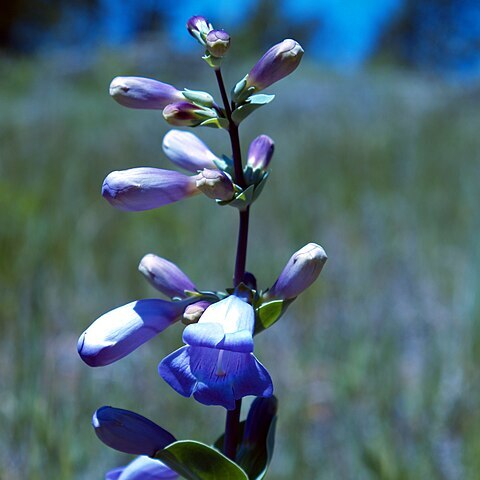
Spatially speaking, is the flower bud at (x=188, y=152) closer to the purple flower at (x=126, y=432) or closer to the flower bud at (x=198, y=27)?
the flower bud at (x=198, y=27)

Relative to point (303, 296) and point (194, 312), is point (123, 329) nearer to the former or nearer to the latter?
point (194, 312)

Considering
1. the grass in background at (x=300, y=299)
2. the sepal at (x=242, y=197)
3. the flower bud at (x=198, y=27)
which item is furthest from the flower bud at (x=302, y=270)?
the grass in background at (x=300, y=299)

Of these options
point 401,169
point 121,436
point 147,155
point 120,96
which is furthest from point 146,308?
point 147,155

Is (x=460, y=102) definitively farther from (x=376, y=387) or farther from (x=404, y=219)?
(x=376, y=387)

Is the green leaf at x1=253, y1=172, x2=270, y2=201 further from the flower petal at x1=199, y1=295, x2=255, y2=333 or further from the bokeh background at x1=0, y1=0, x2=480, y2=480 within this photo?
the bokeh background at x1=0, y1=0, x2=480, y2=480

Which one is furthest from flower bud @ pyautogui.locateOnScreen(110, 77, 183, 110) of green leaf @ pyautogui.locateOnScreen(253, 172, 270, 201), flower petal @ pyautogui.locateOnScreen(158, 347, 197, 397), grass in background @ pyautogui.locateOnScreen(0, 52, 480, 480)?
grass in background @ pyautogui.locateOnScreen(0, 52, 480, 480)

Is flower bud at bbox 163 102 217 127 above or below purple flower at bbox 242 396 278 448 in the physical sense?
above
